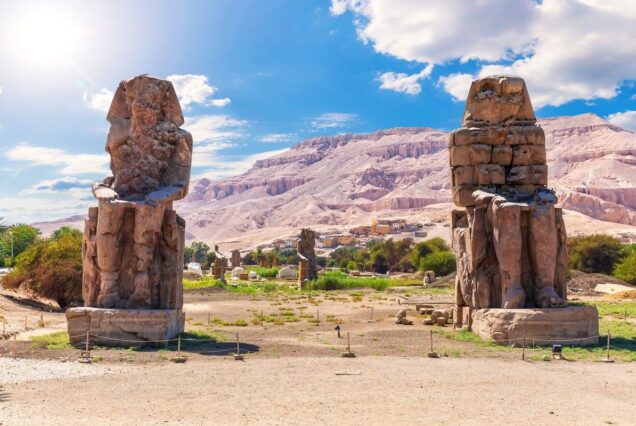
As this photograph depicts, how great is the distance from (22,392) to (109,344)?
11.8 feet

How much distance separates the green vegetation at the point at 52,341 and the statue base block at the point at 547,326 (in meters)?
7.84

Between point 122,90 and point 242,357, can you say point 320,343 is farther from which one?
point 122,90

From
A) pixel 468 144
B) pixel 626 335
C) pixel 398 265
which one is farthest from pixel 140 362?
pixel 398 265

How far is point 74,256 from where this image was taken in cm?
2169

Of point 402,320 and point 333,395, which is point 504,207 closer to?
point 402,320

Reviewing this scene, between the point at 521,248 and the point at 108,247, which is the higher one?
the point at 521,248

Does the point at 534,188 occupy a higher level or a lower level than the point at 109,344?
higher

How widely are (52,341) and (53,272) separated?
393 inches

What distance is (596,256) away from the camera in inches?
1553

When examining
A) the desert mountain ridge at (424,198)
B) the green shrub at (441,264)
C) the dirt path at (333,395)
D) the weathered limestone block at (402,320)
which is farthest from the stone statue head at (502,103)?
the desert mountain ridge at (424,198)

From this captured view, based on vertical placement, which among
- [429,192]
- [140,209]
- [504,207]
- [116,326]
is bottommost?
[116,326]

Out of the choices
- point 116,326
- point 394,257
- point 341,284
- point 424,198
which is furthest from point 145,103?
point 424,198

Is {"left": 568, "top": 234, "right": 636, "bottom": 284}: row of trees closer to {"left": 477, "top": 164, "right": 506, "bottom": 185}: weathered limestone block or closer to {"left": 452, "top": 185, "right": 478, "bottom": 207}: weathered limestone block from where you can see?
{"left": 477, "top": 164, "right": 506, "bottom": 185}: weathered limestone block

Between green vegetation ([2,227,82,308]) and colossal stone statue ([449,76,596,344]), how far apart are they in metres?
13.3
